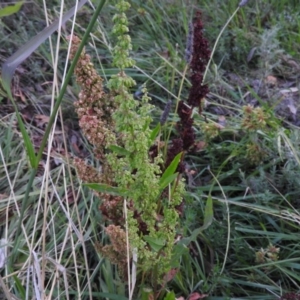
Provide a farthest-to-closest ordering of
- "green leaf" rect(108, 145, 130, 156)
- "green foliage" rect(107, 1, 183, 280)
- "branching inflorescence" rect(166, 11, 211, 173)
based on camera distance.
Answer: "branching inflorescence" rect(166, 11, 211, 173)
"green leaf" rect(108, 145, 130, 156)
"green foliage" rect(107, 1, 183, 280)

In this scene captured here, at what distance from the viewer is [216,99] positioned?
2.18m

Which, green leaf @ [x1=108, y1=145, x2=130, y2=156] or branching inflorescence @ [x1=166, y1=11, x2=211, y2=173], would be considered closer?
green leaf @ [x1=108, y1=145, x2=130, y2=156]

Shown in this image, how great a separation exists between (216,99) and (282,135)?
1.51 feet

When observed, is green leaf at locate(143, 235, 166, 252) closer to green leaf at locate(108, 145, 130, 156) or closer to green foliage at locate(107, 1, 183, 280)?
green foliage at locate(107, 1, 183, 280)

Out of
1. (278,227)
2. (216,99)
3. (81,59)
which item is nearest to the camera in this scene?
(81,59)

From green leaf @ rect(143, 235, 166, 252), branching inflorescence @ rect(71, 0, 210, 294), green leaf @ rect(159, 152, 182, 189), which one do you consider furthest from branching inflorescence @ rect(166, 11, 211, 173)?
green leaf @ rect(143, 235, 166, 252)

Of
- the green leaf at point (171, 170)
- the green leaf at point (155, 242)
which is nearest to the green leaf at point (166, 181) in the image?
the green leaf at point (171, 170)

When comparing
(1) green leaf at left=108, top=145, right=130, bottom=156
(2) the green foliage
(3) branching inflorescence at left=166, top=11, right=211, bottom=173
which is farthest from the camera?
(3) branching inflorescence at left=166, top=11, right=211, bottom=173

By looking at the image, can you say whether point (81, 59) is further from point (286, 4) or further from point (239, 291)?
point (286, 4)

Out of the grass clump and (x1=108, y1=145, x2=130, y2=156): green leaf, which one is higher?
(x1=108, y1=145, x2=130, y2=156): green leaf

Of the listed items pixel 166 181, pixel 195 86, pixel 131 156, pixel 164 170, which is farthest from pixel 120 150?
pixel 164 170

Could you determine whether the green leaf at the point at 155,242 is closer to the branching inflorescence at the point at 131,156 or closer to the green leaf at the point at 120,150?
the branching inflorescence at the point at 131,156

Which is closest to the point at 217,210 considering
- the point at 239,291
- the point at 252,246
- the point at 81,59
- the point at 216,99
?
the point at 252,246

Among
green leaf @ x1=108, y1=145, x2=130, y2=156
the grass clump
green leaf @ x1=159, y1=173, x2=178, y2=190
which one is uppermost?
green leaf @ x1=108, y1=145, x2=130, y2=156
